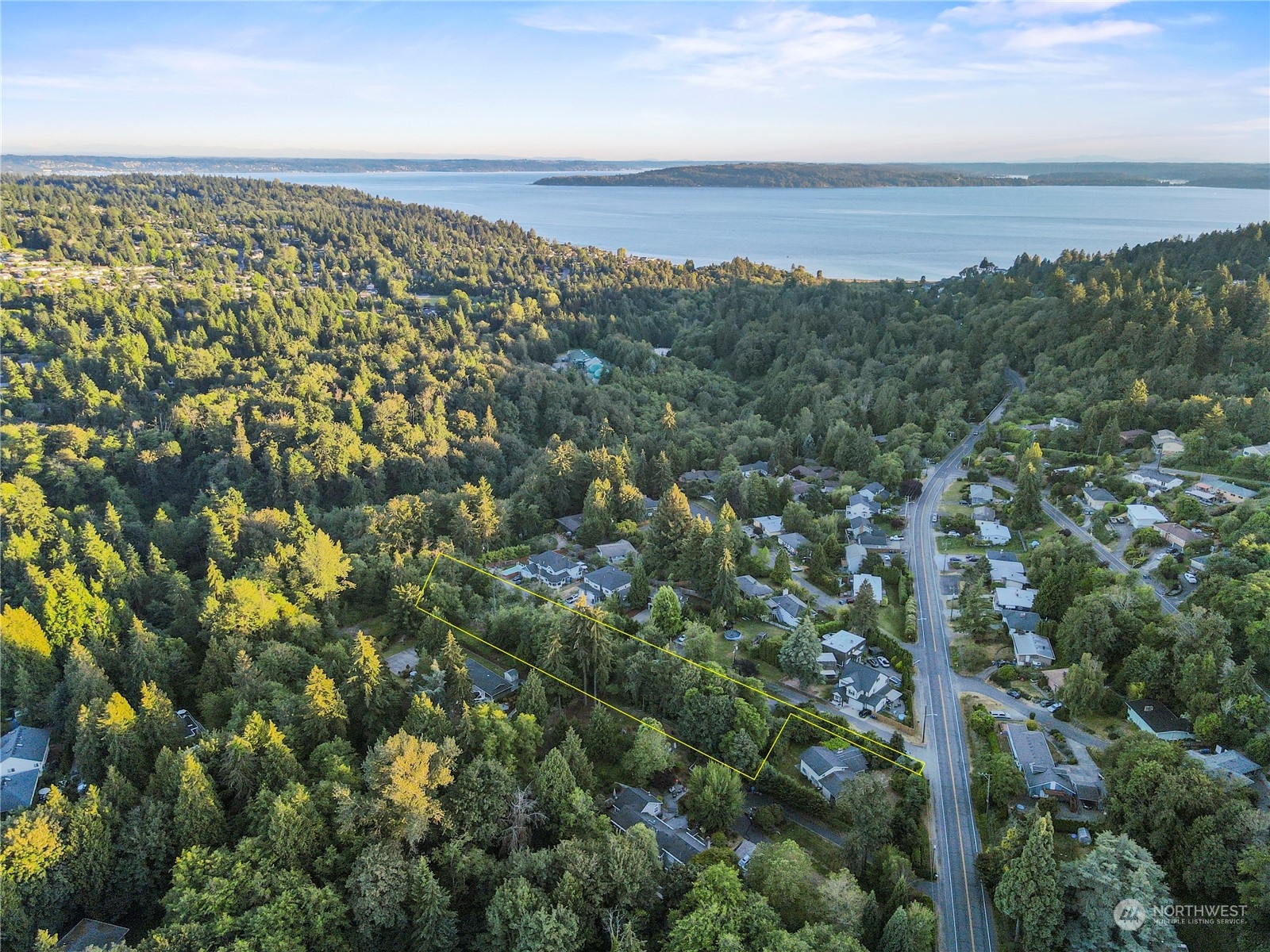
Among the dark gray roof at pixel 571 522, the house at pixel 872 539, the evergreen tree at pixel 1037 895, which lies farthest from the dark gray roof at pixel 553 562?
the evergreen tree at pixel 1037 895

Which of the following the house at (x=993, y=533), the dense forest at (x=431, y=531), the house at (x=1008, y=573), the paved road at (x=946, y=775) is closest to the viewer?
the dense forest at (x=431, y=531)

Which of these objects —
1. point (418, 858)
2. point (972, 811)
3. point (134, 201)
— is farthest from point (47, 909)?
point (134, 201)

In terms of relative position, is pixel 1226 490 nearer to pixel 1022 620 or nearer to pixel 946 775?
pixel 1022 620

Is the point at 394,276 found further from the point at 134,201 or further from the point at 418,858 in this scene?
the point at 418,858

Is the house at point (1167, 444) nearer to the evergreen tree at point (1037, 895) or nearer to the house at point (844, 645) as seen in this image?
the house at point (844, 645)

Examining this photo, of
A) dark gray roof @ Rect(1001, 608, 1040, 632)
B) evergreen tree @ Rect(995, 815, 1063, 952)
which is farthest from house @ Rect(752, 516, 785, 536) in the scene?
evergreen tree @ Rect(995, 815, 1063, 952)
